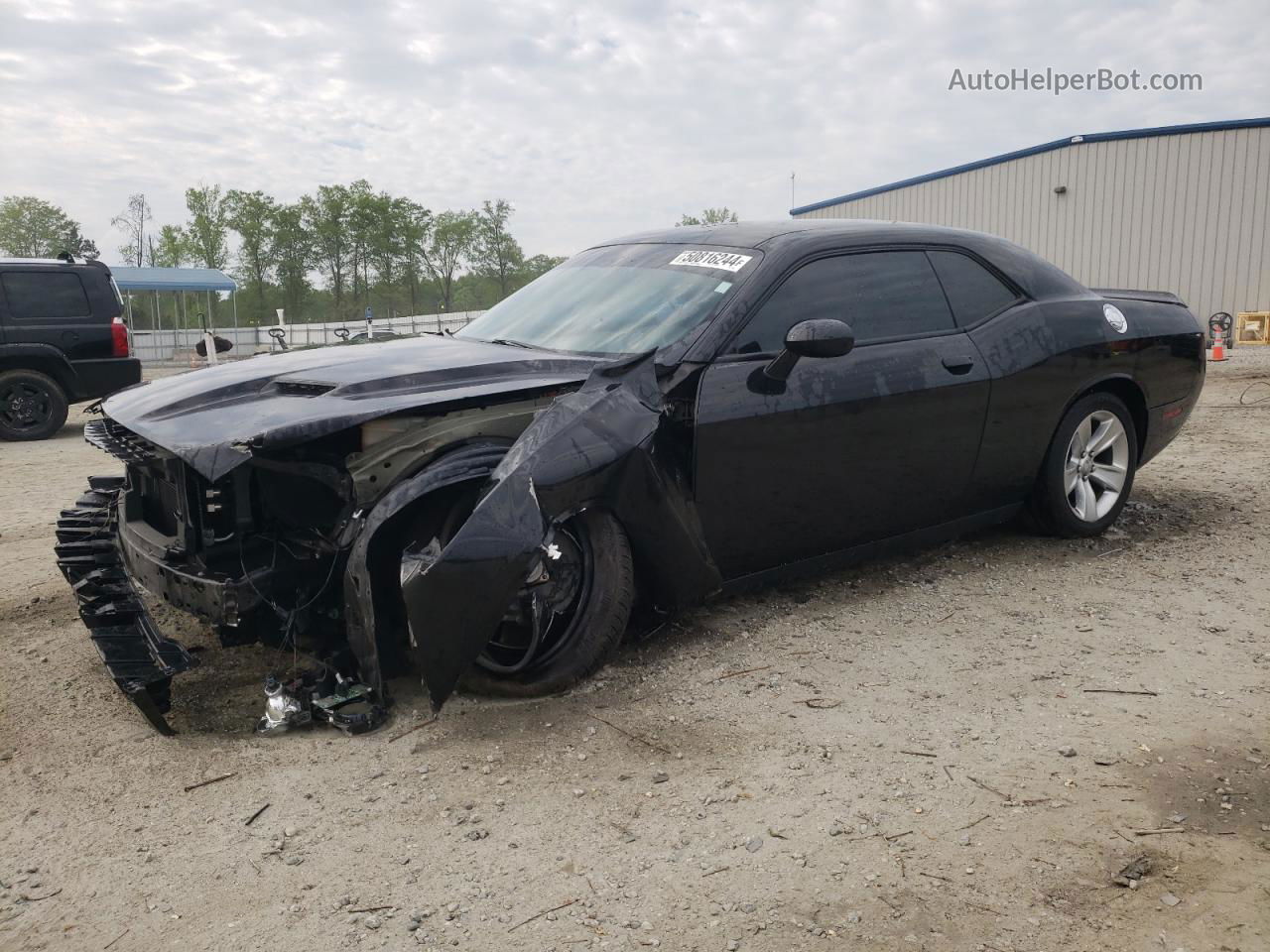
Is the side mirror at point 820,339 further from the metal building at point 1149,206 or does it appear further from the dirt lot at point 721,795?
the metal building at point 1149,206

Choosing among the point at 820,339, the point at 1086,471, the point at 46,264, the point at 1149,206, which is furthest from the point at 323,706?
the point at 1149,206

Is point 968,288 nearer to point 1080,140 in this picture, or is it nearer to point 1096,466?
point 1096,466

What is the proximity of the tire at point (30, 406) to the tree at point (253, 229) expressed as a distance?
48.1m

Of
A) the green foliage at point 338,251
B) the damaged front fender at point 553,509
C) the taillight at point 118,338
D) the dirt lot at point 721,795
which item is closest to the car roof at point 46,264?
the taillight at point 118,338

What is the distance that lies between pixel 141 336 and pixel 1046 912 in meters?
34.2

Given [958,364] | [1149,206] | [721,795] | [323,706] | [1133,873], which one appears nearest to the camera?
[1133,873]

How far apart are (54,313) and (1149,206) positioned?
22124mm

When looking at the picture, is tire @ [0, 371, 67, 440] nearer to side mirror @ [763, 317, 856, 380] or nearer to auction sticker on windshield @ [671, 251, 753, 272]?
auction sticker on windshield @ [671, 251, 753, 272]

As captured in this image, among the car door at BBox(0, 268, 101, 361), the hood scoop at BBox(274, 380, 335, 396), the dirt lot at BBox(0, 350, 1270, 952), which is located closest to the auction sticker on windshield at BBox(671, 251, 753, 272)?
the dirt lot at BBox(0, 350, 1270, 952)

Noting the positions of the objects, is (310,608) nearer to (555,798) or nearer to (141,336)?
(555,798)

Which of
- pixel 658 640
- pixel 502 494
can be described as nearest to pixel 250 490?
pixel 502 494

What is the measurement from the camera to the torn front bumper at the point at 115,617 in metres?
3.11

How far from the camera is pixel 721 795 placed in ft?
9.02

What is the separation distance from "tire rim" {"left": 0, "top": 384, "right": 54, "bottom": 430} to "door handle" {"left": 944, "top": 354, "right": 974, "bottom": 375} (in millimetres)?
9670
